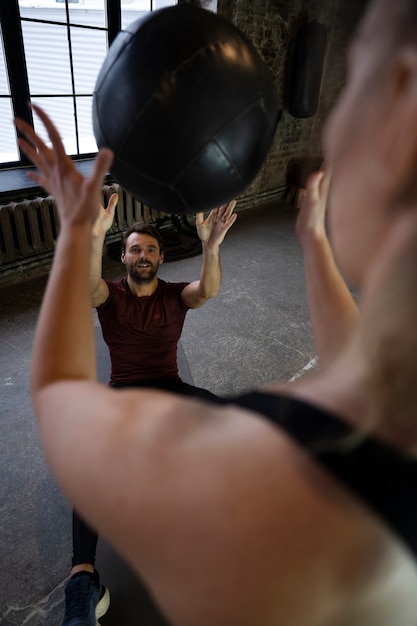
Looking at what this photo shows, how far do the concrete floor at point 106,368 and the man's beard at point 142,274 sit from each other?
2.94ft

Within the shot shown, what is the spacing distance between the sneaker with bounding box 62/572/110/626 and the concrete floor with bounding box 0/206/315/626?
59 millimetres

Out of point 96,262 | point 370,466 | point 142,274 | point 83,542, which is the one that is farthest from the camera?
point 142,274

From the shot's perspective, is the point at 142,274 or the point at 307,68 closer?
the point at 142,274

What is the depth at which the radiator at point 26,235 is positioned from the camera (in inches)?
137

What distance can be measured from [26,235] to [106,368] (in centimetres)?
169

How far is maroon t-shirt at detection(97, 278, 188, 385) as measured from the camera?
1913 millimetres

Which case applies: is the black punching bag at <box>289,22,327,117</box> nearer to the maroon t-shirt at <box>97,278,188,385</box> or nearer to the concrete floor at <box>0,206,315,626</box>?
the concrete floor at <box>0,206,315,626</box>

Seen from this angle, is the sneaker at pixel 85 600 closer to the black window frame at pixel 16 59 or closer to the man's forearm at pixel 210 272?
the man's forearm at pixel 210 272

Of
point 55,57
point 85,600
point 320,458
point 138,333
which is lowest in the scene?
point 85,600

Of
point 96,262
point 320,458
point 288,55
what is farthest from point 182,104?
point 288,55

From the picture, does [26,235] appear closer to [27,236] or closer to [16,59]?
Answer: [27,236]

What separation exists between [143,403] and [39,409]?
6.7 inches

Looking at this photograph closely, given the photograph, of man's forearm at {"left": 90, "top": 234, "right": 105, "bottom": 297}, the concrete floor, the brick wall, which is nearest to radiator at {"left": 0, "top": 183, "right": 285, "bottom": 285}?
the concrete floor

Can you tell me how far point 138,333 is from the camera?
192cm
